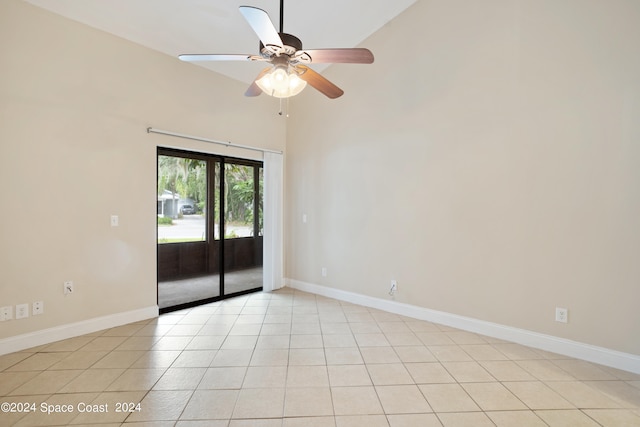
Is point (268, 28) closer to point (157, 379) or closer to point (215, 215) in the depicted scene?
point (157, 379)

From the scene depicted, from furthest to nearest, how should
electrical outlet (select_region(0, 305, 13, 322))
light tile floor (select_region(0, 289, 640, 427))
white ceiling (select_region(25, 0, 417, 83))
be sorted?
white ceiling (select_region(25, 0, 417, 83)) < electrical outlet (select_region(0, 305, 13, 322)) < light tile floor (select_region(0, 289, 640, 427))

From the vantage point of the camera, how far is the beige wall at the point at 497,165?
2.46m

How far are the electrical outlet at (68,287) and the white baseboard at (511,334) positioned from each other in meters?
3.10

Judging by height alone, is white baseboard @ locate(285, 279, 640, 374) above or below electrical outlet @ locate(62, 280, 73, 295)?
below

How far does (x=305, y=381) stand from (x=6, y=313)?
9.05 ft

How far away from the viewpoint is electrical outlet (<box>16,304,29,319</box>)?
266 centimetres

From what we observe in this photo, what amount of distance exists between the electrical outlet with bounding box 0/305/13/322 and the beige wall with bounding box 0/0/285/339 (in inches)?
2.1

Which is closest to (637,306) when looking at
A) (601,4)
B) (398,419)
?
(398,419)

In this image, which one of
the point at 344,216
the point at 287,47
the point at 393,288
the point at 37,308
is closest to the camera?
the point at 287,47

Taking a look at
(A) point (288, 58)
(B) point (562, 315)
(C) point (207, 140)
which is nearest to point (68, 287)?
(C) point (207, 140)

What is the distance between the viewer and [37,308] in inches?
109

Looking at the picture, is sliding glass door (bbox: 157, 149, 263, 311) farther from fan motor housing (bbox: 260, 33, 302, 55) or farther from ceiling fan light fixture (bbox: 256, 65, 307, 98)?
fan motor housing (bbox: 260, 33, 302, 55)

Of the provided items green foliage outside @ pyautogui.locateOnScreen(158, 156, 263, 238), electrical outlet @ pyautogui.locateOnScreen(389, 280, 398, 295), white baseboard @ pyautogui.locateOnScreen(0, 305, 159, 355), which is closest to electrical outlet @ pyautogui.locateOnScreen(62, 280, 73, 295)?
white baseboard @ pyautogui.locateOnScreen(0, 305, 159, 355)

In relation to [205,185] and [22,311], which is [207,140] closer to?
[205,185]
